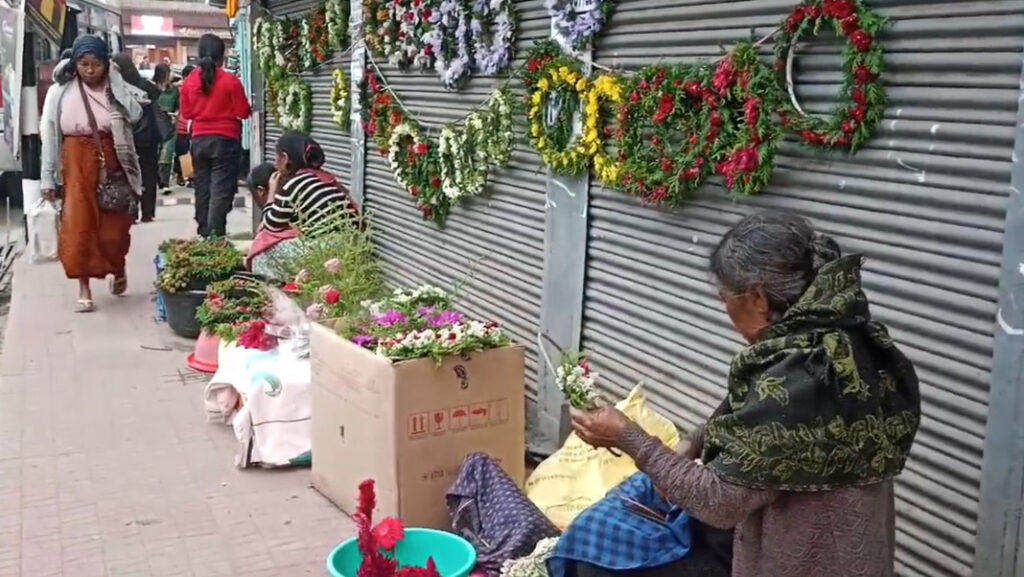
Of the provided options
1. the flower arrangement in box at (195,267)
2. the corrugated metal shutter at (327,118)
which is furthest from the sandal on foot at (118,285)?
the corrugated metal shutter at (327,118)

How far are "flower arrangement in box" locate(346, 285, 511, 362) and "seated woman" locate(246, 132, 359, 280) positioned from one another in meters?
1.87

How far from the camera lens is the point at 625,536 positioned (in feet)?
9.52

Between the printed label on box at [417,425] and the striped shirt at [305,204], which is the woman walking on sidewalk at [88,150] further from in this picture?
the printed label on box at [417,425]

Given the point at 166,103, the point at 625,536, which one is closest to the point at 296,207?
the point at 625,536

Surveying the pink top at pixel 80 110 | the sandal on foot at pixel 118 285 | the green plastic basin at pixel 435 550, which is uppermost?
the pink top at pixel 80 110

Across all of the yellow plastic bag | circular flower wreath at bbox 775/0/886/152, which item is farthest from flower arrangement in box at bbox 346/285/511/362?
circular flower wreath at bbox 775/0/886/152

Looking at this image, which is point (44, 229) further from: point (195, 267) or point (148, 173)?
point (195, 267)

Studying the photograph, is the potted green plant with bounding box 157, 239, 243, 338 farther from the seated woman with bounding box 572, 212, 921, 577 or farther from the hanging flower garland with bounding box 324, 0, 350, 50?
the seated woman with bounding box 572, 212, 921, 577

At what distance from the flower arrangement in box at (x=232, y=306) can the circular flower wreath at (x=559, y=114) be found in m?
1.91

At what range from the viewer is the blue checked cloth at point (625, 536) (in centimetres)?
286

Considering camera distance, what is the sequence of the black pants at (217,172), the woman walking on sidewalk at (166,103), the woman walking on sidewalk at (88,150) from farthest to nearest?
the woman walking on sidewalk at (166,103) → the black pants at (217,172) → the woman walking on sidewalk at (88,150)

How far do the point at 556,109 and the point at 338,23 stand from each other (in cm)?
348

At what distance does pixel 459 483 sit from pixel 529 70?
2.10 m

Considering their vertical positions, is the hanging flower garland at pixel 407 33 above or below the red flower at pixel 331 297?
above
